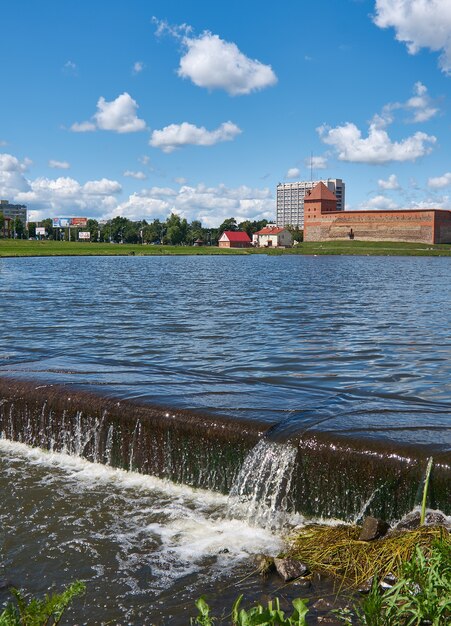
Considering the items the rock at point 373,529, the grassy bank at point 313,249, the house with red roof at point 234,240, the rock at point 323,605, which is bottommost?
the rock at point 323,605

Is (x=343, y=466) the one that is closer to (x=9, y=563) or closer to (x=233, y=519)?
(x=233, y=519)

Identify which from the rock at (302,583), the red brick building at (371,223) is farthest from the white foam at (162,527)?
the red brick building at (371,223)

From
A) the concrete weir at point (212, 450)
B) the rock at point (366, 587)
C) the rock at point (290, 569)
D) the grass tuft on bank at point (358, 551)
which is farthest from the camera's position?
the concrete weir at point (212, 450)

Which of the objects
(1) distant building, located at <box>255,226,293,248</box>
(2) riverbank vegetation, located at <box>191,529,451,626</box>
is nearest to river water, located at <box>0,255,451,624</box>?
(2) riverbank vegetation, located at <box>191,529,451,626</box>

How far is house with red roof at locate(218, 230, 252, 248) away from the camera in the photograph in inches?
7490

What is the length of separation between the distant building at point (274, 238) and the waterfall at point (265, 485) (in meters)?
175

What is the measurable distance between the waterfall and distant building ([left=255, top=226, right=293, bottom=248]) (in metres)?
175

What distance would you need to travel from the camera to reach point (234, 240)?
190250 mm

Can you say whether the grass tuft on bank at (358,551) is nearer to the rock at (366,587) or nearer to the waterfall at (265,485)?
the rock at (366,587)

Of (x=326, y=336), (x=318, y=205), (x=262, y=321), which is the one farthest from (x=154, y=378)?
(x=318, y=205)

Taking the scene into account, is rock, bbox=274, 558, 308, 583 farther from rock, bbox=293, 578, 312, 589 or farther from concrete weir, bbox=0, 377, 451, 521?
concrete weir, bbox=0, 377, 451, 521

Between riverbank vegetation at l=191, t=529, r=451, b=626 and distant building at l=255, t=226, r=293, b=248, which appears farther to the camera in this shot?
distant building at l=255, t=226, r=293, b=248

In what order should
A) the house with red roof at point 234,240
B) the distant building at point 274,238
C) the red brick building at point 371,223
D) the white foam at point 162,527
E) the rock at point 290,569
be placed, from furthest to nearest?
the house with red roof at point 234,240
the distant building at point 274,238
the red brick building at point 371,223
the white foam at point 162,527
the rock at point 290,569

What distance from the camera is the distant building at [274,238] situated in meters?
184
